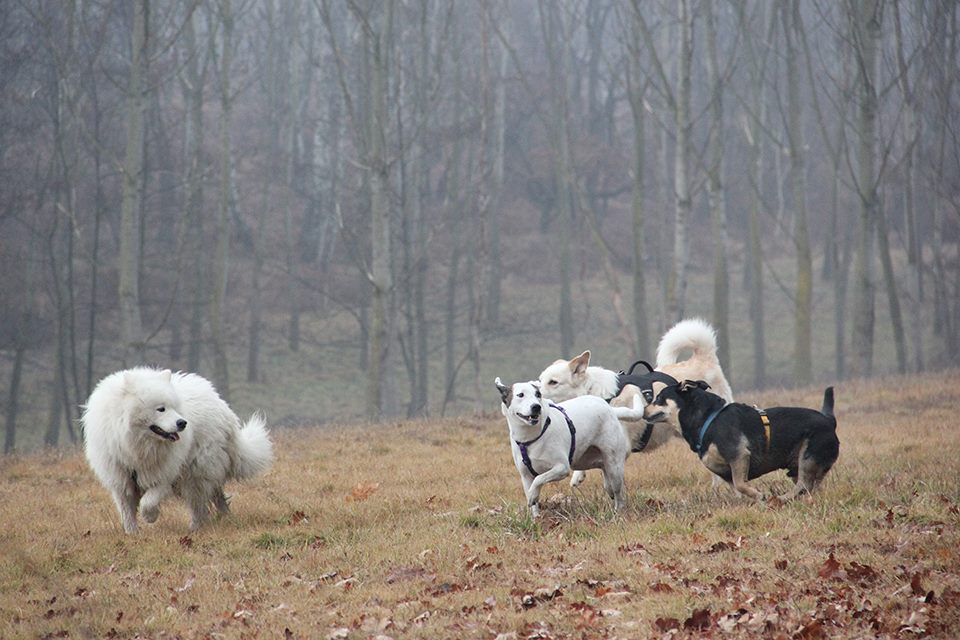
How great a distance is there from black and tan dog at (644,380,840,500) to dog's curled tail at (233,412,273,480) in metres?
4.09

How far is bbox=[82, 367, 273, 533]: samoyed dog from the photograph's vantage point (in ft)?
29.2

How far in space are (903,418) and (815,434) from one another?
23.3ft

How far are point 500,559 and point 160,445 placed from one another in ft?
11.4

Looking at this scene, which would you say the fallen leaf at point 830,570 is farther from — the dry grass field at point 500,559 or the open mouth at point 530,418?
the open mouth at point 530,418

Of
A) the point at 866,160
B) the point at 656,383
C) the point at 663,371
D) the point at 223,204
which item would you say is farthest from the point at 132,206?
the point at 866,160

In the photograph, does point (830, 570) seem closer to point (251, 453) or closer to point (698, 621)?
point (698, 621)

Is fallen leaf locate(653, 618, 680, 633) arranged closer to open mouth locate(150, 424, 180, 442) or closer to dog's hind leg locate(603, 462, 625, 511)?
dog's hind leg locate(603, 462, 625, 511)

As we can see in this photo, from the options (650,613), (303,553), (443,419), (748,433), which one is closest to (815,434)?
(748,433)

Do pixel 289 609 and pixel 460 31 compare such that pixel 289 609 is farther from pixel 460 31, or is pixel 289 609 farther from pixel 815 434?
pixel 460 31

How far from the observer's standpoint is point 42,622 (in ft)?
21.8

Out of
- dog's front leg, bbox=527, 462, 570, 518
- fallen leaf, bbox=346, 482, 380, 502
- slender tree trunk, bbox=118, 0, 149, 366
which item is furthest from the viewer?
slender tree trunk, bbox=118, 0, 149, 366

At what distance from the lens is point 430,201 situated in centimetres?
4181

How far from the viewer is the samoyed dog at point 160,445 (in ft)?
29.2

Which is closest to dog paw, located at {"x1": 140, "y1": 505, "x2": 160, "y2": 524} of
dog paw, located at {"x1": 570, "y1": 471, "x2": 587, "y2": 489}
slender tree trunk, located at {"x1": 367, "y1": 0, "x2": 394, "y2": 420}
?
dog paw, located at {"x1": 570, "y1": 471, "x2": 587, "y2": 489}
